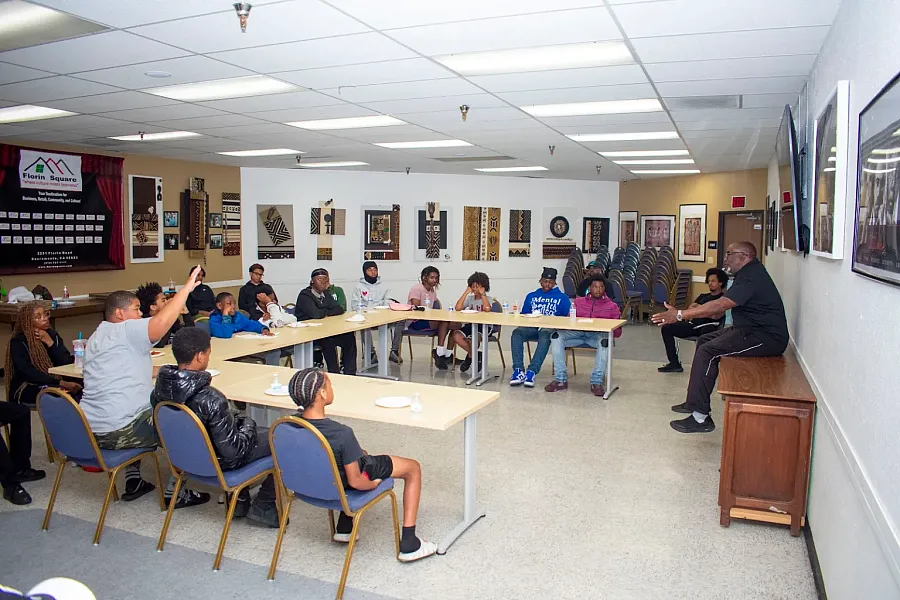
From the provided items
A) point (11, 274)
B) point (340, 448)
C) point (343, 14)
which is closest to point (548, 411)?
point (340, 448)

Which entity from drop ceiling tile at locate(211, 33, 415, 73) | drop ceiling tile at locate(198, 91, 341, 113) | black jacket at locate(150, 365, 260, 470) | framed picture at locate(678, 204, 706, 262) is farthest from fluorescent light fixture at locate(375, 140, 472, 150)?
framed picture at locate(678, 204, 706, 262)

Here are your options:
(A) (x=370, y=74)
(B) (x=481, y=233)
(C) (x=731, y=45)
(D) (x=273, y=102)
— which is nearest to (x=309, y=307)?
(D) (x=273, y=102)

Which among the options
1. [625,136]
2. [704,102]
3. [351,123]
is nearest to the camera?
[704,102]

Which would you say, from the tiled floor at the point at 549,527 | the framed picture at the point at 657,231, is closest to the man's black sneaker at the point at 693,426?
the tiled floor at the point at 549,527

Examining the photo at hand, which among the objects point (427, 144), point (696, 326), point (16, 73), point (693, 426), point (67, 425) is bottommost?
point (693, 426)

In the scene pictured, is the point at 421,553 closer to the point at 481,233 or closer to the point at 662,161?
the point at 662,161

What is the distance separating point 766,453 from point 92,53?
4551 mm

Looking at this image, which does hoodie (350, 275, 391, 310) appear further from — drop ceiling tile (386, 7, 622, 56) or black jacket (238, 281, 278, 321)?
drop ceiling tile (386, 7, 622, 56)

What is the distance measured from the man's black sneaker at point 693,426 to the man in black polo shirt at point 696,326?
2016mm

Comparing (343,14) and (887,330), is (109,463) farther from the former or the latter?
(887,330)

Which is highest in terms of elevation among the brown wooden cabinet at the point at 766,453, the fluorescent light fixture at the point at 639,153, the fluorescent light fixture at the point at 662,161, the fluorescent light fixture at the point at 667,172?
the fluorescent light fixture at the point at 667,172

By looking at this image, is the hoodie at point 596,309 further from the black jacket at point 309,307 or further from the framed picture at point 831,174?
the framed picture at point 831,174

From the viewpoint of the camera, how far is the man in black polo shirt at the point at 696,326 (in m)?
7.37

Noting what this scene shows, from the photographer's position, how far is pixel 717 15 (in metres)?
3.41
